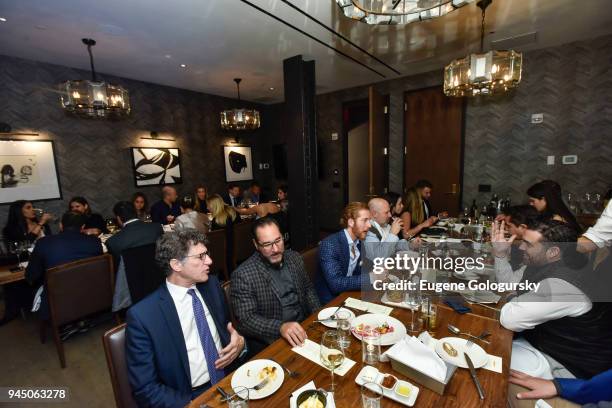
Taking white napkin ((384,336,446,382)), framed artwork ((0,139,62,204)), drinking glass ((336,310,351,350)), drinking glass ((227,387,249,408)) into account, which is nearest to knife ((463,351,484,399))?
white napkin ((384,336,446,382))

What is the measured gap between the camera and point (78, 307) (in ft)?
8.24

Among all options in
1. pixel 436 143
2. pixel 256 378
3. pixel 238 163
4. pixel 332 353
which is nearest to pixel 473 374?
pixel 332 353

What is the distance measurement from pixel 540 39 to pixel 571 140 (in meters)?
1.52

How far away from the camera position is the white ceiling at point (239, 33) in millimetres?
2840

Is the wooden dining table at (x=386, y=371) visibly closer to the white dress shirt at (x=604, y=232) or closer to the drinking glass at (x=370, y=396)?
the drinking glass at (x=370, y=396)

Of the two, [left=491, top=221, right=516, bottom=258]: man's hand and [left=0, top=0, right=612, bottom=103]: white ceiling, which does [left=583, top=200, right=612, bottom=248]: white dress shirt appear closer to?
[left=491, top=221, right=516, bottom=258]: man's hand

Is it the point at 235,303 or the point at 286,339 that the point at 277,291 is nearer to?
the point at 235,303

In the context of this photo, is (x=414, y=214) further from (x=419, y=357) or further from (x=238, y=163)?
(x=238, y=163)

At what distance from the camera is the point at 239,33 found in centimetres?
335

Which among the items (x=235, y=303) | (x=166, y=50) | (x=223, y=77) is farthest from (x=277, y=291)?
(x=223, y=77)

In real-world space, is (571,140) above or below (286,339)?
above

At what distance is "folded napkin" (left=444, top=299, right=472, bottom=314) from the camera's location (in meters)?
1.58

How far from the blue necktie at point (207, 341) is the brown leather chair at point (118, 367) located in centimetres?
33

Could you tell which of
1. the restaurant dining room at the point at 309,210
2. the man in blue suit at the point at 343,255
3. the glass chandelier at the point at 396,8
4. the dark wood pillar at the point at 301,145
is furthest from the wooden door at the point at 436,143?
the glass chandelier at the point at 396,8
